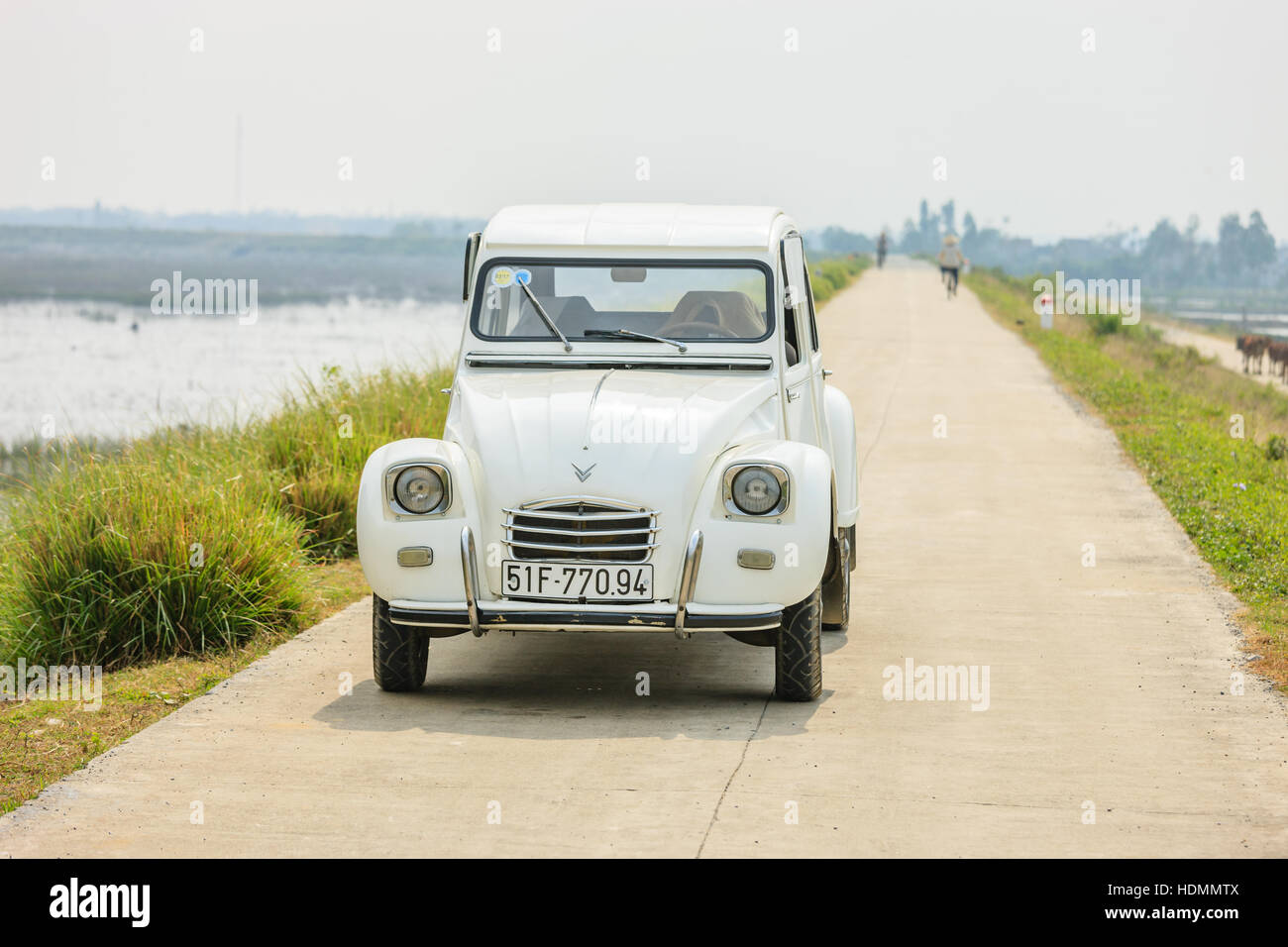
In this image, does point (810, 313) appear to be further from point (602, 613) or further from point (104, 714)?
point (104, 714)

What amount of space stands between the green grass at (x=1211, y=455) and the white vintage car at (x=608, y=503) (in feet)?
8.89

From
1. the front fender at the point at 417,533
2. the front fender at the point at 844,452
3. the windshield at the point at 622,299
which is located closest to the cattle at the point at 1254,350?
the front fender at the point at 844,452

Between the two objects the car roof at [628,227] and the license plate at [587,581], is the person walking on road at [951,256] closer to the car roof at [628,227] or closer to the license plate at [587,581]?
the car roof at [628,227]

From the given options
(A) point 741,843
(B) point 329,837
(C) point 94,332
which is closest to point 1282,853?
(A) point 741,843

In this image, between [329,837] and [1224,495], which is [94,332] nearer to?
[1224,495]

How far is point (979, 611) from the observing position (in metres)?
9.43

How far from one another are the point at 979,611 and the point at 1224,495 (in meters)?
4.55

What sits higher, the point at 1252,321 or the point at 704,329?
the point at 704,329

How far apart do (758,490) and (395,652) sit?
6.15ft

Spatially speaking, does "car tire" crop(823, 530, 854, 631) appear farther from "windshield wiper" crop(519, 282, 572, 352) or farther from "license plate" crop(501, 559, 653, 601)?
"license plate" crop(501, 559, 653, 601)

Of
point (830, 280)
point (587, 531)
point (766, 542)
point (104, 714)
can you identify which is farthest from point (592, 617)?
point (830, 280)

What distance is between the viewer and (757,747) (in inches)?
259

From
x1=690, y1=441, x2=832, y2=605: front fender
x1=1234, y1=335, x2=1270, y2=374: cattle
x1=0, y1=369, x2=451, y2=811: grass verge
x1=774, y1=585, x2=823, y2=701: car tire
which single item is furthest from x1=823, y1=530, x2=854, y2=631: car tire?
x1=1234, y1=335, x2=1270, y2=374: cattle
